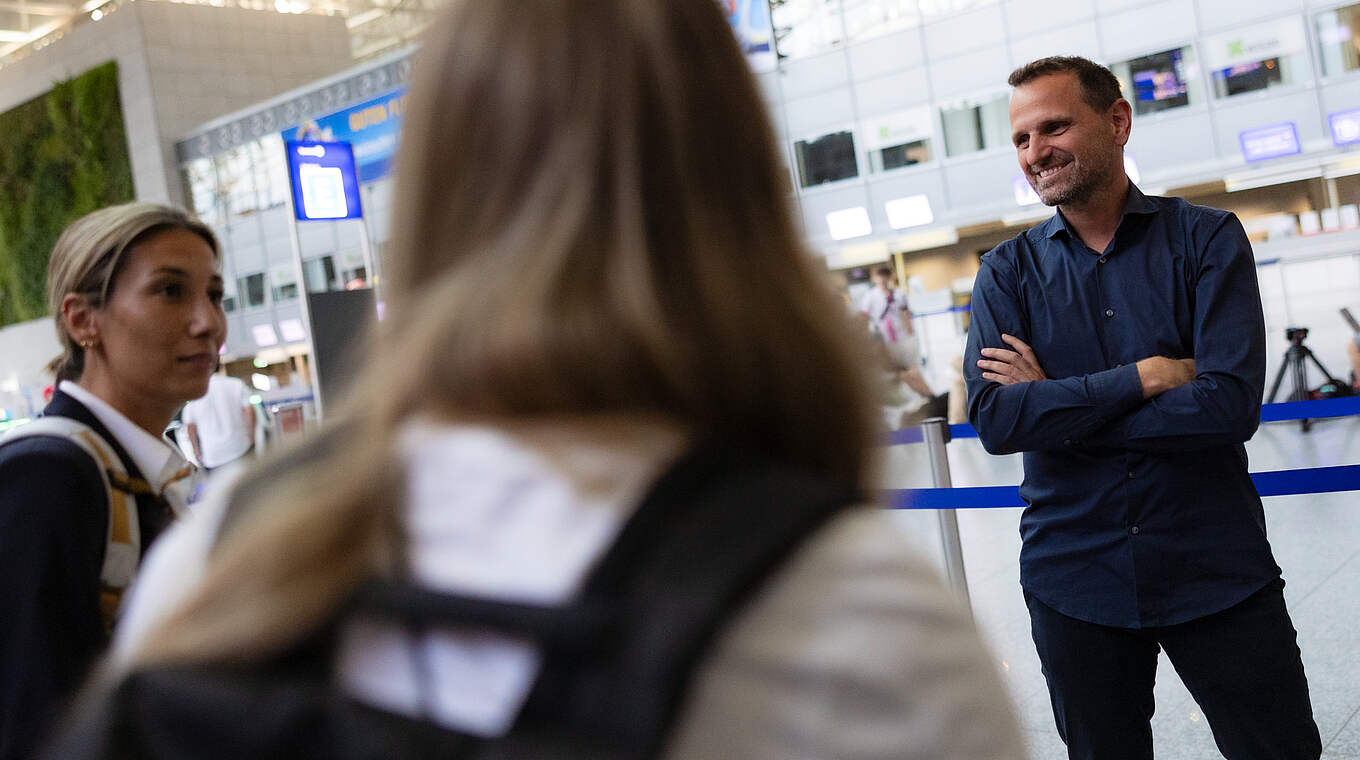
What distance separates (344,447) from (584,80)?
0.33 m

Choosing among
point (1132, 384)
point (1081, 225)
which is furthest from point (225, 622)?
point (1081, 225)

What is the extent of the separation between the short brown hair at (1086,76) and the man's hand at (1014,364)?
0.65 m

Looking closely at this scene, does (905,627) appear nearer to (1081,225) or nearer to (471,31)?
(471,31)

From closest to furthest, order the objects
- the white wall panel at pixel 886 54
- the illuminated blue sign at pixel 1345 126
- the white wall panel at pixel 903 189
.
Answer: the illuminated blue sign at pixel 1345 126 < the white wall panel at pixel 903 189 < the white wall panel at pixel 886 54

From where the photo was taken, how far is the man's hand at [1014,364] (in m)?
2.91

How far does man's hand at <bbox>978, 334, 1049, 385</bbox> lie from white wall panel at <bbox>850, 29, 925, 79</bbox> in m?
23.3

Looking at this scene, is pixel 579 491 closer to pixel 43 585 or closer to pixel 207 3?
pixel 43 585

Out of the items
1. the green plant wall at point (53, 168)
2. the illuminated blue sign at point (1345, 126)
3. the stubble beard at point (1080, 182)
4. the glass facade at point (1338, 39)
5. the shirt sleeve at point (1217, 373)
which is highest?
the green plant wall at point (53, 168)

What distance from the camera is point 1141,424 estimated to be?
2650 millimetres

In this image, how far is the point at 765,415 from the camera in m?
0.81

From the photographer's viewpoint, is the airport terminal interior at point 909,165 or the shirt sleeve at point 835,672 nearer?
the shirt sleeve at point 835,672

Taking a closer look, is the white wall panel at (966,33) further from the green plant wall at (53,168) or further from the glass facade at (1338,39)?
the green plant wall at (53,168)

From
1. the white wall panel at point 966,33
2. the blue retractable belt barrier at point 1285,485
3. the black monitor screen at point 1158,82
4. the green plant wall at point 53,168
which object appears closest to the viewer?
A: the blue retractable belt barrier at point 1285,485

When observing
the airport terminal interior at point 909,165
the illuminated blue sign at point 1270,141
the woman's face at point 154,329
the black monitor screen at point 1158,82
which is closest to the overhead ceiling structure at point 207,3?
the airport terminal interior at point 909,165
